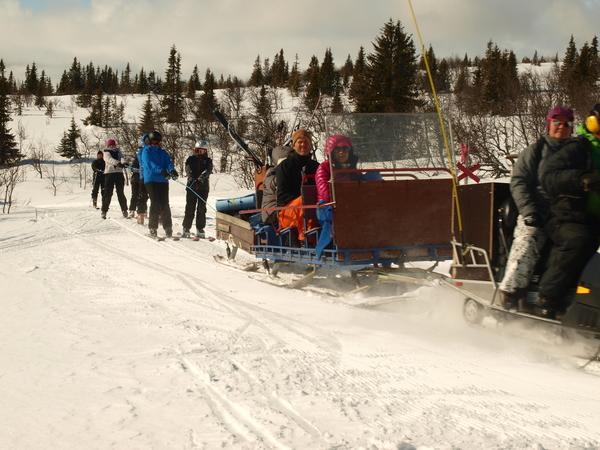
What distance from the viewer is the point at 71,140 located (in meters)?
58.2

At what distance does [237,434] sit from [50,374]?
124 centimetres

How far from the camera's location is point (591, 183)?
3264 millimetres

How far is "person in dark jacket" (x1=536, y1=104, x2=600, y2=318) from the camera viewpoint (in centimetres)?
344

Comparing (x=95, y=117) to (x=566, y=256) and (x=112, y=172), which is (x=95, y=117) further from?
(x=566, y=256)

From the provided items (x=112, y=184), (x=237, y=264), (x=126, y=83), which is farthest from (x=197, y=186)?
(x=126, y=83)

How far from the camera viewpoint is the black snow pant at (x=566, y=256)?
3.44 meters

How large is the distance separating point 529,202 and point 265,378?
88.4 inches

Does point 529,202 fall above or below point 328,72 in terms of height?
below

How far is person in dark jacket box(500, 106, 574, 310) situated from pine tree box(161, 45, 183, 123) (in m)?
58.4

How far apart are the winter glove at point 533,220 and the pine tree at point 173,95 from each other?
58551 mm

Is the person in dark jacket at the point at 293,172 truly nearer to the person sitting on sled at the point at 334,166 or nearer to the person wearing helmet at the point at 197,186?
the person sitting on sled at the point at 334,166

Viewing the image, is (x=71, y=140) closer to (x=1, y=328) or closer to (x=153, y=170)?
(x=153, y=170)

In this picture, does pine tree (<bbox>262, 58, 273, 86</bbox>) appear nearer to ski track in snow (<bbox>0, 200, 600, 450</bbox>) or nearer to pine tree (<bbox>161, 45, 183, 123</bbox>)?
pine tree (<bbox>161, 45, 183, 123</bbox>)

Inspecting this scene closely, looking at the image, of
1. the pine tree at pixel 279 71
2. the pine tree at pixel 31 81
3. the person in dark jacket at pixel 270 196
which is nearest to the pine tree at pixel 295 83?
the pine tree at pixel 279 71
